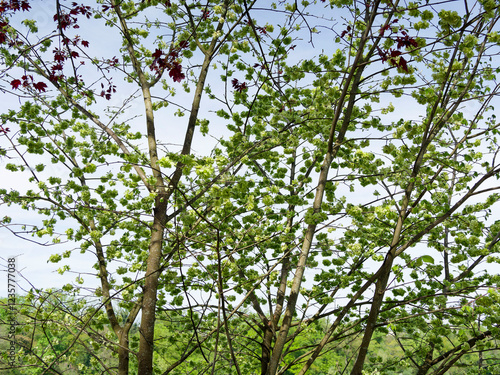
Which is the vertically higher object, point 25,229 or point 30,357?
point 25,229

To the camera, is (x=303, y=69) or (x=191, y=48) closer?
(x=303, y=69)

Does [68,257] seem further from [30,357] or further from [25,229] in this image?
[30,357]

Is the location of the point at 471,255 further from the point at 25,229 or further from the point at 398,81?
the point at 25,229

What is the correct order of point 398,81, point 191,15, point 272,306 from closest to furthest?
point 398,81 < point 191,15 < point 272,306

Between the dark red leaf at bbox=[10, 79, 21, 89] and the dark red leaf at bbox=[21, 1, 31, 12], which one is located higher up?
the dark red leaf at bbox=[21, 1, 31, 12]

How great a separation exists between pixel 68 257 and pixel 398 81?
396 cm

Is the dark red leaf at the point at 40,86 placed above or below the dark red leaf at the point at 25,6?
below

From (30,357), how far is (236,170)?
3.11 m

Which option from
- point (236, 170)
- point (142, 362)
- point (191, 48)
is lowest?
point (142, 362)

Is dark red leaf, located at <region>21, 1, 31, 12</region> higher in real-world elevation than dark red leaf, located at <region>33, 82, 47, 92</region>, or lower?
higher

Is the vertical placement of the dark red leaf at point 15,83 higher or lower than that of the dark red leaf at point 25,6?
lower

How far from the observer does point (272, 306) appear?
632 cm

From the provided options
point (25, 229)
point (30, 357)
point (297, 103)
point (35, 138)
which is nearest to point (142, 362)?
point (30, 357)

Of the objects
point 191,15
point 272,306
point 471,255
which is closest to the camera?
point 471,255
